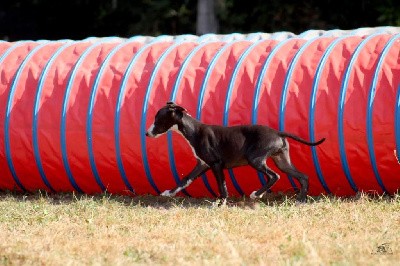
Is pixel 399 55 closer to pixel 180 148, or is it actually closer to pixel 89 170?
pixel 180 148

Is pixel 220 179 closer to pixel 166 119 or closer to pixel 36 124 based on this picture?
Answer: pixel 166 119

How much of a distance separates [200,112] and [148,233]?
7.43 feet

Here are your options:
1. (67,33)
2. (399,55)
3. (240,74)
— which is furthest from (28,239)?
(67,33)

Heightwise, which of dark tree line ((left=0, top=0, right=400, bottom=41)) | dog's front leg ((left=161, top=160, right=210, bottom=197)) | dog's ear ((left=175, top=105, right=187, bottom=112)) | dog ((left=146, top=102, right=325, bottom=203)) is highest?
dog's ear ((left=175, top=105, right=187, bottom=112))

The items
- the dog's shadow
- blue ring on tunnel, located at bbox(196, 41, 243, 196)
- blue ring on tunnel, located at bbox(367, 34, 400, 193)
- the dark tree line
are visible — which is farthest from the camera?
the dark tree line

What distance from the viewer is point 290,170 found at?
347 inches

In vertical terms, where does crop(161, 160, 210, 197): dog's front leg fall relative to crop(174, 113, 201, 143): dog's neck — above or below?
below

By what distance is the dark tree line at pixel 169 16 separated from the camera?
20.8 meters

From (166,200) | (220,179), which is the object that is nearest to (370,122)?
(220,179)

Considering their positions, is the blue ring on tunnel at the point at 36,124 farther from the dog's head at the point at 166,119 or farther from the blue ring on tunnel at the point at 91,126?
the dog's head at the point at 166,119

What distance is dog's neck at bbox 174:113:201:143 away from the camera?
895 centimetres

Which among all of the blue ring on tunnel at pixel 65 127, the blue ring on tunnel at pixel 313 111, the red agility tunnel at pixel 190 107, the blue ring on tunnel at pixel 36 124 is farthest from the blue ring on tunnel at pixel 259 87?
the blue ring on tunnel at pixel 36 124

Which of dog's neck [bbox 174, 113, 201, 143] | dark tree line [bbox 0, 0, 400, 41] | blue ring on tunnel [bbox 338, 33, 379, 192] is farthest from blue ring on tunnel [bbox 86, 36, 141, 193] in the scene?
dark tree line [bbox 0, 0, 400, 41]

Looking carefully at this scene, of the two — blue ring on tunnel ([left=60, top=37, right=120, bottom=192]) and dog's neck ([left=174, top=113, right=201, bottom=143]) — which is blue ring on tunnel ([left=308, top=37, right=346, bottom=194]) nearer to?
dog's neck ([left=174, top=113, right=201, bottom=143])
